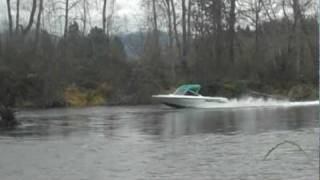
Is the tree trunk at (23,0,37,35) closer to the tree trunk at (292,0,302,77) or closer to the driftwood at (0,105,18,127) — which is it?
the tree trunk at (292,0,302,77)

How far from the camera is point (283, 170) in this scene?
1728cm

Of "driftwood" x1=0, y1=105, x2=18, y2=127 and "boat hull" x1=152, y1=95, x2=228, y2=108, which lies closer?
"driftwood" x1=0, y1=105, x2=18, y2=127

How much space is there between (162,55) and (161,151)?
5408cm

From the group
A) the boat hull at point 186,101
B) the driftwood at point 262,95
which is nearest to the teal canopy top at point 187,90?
the boat hull at point 186,101

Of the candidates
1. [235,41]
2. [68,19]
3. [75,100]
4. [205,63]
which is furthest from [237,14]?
[75,100]

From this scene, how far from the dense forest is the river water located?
27029 millimetres

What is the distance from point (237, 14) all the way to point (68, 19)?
17466 millimetres

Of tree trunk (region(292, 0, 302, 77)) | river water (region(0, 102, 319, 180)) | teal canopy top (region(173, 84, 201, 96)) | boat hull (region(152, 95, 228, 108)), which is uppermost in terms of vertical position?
tree trunk (region(292, 0, 302, 77))

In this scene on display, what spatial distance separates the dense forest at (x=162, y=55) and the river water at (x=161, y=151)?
88.7 feet

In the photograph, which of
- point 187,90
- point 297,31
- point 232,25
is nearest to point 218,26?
point 232,25

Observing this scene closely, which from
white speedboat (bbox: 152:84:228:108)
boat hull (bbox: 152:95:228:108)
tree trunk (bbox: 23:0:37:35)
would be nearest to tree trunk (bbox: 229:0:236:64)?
tree trunk (bbox: 23:0:37:35)

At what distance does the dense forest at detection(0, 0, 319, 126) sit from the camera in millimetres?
61281

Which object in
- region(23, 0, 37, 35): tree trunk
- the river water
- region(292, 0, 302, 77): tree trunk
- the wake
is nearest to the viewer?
the river water

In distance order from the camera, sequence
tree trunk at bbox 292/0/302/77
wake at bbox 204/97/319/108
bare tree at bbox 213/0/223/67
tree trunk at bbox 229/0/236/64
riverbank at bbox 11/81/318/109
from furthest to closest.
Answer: tree trunk at bbox 292/0/302/77
tree trunk at bbox 229/0/236/64
bare tree at bbox 213/0/223/67
riverbank at bbox 11/81/318/109
wake at bbox 204/97/319/108
